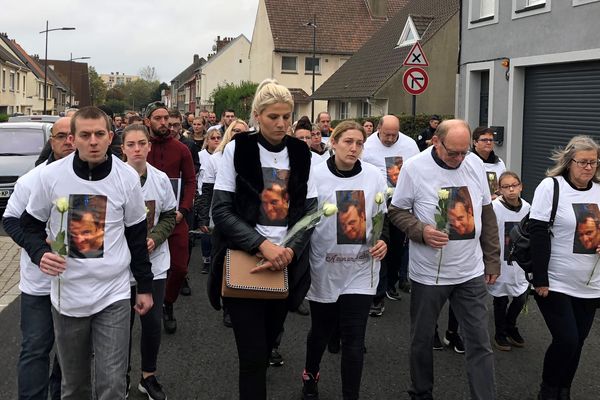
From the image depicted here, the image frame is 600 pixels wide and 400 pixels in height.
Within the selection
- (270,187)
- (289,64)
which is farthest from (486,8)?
(289,64)

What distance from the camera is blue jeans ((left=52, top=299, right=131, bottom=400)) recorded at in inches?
138

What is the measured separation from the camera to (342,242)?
4543 millimetres

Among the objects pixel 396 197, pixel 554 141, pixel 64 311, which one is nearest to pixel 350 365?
pixel 396 197

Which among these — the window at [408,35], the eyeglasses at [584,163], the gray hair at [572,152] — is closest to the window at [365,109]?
the window at [408,35]

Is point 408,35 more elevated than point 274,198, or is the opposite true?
point 408,35

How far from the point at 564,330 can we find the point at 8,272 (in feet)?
24.8

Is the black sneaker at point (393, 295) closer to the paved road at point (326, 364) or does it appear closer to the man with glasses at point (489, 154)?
the paved road at point (326, 364)

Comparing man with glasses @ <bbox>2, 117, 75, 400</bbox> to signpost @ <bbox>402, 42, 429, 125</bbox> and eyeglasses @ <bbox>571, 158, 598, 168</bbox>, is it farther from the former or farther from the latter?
signpost @ <bbox>402, 42, 429, 125</bbox>

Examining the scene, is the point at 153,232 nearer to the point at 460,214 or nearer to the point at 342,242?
the point at 342,242

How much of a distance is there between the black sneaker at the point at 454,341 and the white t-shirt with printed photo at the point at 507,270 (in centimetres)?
54

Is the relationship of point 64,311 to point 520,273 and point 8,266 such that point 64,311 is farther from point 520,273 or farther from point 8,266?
point 8,266

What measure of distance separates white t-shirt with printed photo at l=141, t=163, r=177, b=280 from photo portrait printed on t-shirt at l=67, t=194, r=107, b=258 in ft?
4.49

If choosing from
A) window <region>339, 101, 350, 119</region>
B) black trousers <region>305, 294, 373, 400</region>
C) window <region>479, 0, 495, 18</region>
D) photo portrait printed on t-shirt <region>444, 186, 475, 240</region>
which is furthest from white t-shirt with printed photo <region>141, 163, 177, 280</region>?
window <region>339, 101, 350, 119</region>

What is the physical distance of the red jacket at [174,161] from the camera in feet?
20.9
